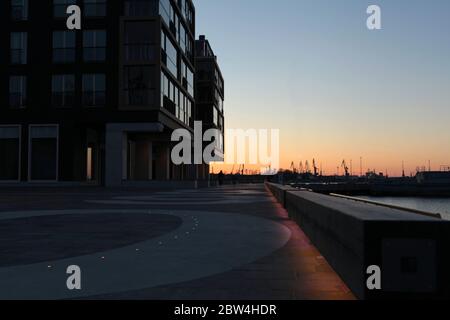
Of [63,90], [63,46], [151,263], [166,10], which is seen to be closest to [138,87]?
[63,90]

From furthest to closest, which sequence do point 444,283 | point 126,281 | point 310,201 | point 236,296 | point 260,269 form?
point 310,201 → point 260,269 → point 126,281 → point 236,296 → point 444,283

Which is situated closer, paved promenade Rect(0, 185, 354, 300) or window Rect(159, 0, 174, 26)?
paved promenade Rect(0, 185, 354, 300)

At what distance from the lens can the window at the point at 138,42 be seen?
124 ft

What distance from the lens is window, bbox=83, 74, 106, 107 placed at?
1501 inches

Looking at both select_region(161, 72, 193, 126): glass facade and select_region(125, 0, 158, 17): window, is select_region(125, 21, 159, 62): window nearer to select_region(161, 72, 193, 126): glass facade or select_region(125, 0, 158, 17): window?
select_region(125, 0, 158, 17): window

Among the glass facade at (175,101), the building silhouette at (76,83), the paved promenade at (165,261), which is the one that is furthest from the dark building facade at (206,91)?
the paved promenade at (165,261)

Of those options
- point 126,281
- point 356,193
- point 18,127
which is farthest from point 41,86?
point 356,193

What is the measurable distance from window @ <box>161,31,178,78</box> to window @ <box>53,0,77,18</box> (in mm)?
8178

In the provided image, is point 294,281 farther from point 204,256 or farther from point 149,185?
point 149,185

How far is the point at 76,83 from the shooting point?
38.4 meters

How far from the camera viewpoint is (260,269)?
5836 mm

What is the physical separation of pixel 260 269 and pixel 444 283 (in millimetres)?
2414

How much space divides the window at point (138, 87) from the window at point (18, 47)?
30.8 feet

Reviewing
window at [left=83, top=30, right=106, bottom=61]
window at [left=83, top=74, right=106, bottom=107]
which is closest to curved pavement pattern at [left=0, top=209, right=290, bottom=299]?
window at [left=83, top=74, right=106, bottom=107]
